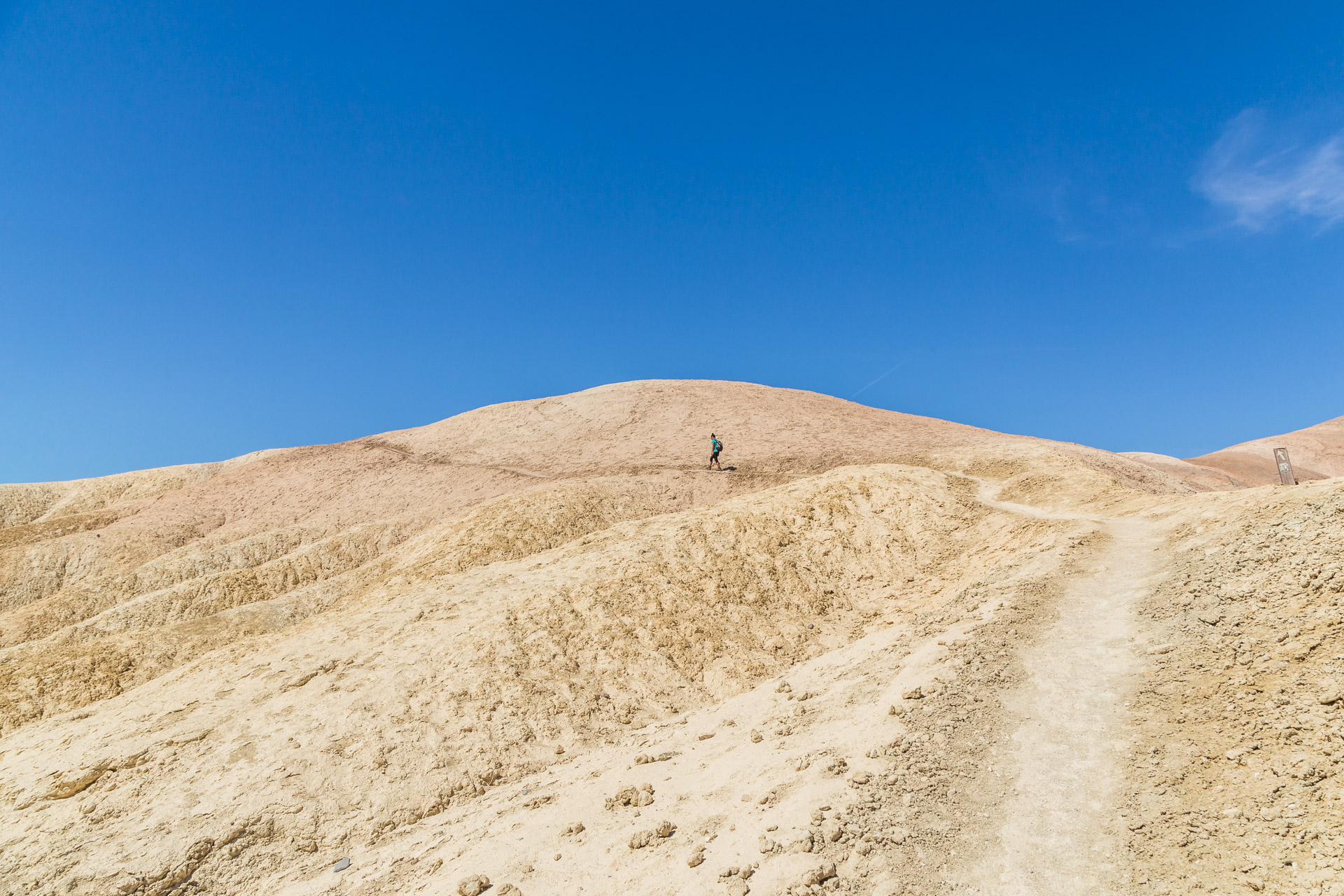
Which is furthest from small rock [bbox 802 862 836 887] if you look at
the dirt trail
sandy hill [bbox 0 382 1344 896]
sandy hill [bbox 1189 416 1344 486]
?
sandy hill [bbox 1189 416 1344 486]

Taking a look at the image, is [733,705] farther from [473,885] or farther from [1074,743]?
[1074,743]

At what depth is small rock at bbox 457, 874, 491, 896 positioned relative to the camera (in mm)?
7965

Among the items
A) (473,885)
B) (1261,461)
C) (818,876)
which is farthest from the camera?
(1261,461)

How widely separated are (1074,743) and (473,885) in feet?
25.8

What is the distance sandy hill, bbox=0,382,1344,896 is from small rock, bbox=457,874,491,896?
0.16ft

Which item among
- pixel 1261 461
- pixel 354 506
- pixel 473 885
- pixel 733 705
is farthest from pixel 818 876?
pixel 1261 461

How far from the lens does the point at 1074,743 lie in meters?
8.10

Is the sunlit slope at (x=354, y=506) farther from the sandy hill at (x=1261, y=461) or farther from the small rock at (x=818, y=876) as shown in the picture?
the small rock at (x=818, y=876)

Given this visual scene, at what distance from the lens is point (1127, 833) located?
648 centimetres

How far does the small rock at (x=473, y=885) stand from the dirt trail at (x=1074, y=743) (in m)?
5.91

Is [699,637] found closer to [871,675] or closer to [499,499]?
[871,675]

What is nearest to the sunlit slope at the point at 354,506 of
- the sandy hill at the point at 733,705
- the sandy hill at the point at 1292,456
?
the sandy hill at the point at 733,705

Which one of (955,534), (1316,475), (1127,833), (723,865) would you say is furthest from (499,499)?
(1316,475)

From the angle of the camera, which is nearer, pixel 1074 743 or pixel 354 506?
pixel 1074 743
